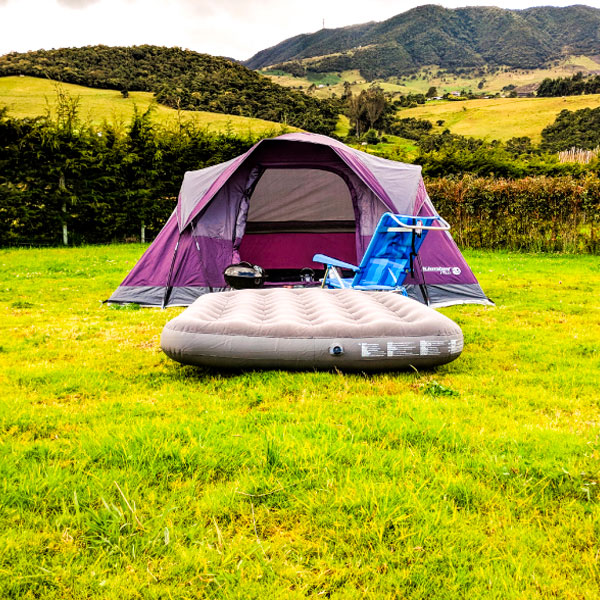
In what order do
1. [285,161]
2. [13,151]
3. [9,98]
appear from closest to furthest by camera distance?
1. [285,161]
2. [13,151]
3. [9,98]

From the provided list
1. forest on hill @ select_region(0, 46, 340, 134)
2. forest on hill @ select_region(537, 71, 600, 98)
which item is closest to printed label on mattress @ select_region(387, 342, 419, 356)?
forest on hill @ select_region(0, 46, 340, 134)

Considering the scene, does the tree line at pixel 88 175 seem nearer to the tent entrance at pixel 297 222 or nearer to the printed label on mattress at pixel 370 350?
the tent entrance at pixel 297 222

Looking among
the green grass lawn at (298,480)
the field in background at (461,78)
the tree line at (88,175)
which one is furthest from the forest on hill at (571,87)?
the green grass lawn at (298,480)

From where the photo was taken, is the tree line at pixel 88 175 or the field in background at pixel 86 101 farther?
the field in background at pixel 86 101

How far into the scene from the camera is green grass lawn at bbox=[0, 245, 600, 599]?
1763mm

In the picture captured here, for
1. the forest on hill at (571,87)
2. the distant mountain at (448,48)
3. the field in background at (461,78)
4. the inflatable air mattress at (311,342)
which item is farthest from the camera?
the distant mountain at (448,48)

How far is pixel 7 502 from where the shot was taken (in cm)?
214

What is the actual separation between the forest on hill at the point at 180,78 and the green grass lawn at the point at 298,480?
1480 inches

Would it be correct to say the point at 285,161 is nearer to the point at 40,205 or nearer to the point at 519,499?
the point at 519,499

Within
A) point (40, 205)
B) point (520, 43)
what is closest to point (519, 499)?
point (40, 205)

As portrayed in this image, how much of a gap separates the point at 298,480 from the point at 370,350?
5.30ft

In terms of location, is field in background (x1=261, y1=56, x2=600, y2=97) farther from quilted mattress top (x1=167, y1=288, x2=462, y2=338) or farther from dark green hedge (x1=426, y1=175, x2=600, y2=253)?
quilted mattress top (x1=167, y1=288, x2=462, y2=338)

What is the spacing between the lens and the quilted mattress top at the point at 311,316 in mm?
3783

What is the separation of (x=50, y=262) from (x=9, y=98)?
39.1m
